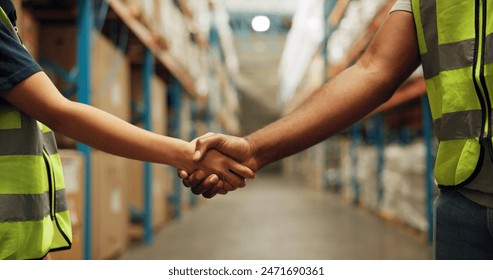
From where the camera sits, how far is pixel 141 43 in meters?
4.21

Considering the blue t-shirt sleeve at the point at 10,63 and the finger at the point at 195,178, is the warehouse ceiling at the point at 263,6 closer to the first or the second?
the finger at the point at 195,178

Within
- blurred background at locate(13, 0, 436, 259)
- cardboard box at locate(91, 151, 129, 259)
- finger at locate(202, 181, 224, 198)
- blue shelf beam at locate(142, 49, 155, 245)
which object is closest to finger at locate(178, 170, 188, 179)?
finger at locate(202, 181, 224, 198)

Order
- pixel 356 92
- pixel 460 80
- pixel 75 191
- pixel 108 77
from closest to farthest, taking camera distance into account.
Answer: pixel 460 80
pixel 356 92
pixel 75 191
pixel 108 77

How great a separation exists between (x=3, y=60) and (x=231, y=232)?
3.97 m

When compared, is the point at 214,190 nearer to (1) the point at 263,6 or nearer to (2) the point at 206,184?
(2) the point at 206,184

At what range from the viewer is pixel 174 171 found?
6113mm

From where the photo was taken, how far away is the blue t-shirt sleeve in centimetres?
89

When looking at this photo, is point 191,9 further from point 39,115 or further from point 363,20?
point 39,115

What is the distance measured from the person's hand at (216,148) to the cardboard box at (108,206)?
159 cm

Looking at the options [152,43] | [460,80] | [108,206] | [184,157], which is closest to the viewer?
[460,80]

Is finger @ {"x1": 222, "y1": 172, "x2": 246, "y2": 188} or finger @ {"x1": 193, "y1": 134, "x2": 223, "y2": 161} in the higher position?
finger @ {"x1": 193, "y1": 134, "x2": 223, "y2": 161}

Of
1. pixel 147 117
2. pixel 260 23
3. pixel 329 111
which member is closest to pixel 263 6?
pixel 260 23

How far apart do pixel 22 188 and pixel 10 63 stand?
9.8 inches

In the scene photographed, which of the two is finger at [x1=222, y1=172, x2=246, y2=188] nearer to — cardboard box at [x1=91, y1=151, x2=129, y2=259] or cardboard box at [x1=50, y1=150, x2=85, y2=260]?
cardboard box at [x1=50, y1=150, x2=85, y2=260]
